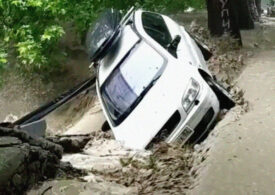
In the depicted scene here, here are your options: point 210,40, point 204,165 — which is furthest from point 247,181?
point 210,40

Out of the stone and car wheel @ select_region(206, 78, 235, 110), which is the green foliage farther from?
the stone

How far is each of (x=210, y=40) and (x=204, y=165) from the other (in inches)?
311

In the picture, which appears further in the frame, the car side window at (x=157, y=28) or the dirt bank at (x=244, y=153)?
the car side window at (x=157, y=28)

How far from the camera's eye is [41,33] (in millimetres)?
11656

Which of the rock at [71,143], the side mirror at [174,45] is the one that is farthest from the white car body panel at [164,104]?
the rock at [71,143]

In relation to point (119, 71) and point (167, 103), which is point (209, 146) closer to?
point (167, 103)

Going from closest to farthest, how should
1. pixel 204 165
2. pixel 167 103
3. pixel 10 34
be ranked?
pixel 204 165, pixel 167 103, pixel 10 34

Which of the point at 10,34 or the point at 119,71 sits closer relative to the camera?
the point at 119,71

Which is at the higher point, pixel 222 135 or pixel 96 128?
pixel 222 135

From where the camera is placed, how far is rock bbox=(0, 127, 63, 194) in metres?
4.65

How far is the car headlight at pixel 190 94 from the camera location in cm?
712

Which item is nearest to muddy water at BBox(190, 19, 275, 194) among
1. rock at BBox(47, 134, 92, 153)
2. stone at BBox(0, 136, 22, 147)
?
stone at BBox(0, 136, 22, 147)

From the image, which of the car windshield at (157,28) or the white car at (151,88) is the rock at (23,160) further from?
the car windshield at (157,28)

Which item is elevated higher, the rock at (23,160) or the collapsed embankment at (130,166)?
the rock at (23,160)
